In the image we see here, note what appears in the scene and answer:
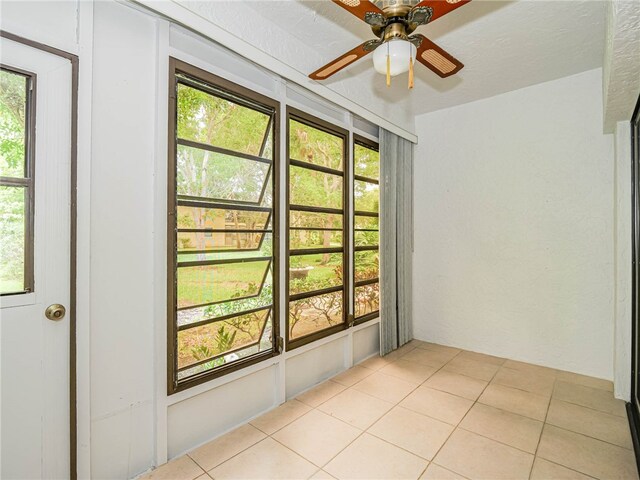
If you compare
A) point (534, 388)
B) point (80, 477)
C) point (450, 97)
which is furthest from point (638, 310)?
point (80, 477)

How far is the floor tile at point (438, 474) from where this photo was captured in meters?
1.66

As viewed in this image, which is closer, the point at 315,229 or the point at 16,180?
the point at 16,180

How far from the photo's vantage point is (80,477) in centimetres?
147

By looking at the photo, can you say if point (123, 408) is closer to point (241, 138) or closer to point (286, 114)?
point (241, 138)

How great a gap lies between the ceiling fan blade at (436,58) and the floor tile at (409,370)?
2487 millimetres

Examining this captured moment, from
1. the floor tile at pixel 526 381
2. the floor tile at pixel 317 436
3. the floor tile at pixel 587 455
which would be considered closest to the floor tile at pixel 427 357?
the floor tile at pixel 526 381

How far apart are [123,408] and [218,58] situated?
2139 mm

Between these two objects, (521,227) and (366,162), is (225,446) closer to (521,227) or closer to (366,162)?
(366,162)

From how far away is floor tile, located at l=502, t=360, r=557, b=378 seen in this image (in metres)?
2.94

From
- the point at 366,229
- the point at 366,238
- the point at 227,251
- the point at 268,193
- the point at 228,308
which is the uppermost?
the point at 268,193

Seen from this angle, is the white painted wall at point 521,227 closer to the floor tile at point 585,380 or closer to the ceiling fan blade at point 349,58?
the floor tile at point 585,380

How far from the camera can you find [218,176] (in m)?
2.04

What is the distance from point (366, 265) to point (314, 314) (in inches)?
37.8

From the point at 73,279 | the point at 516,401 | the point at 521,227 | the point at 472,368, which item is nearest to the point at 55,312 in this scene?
the point at 73,279
